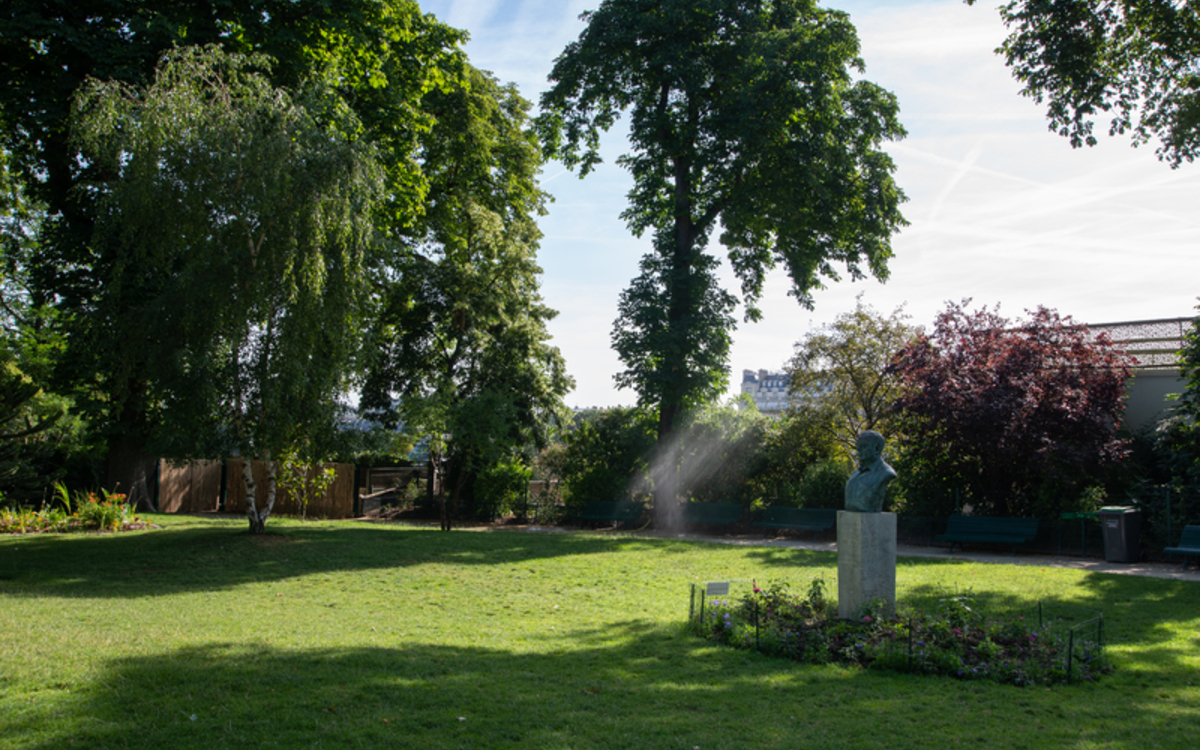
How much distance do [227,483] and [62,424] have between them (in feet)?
17.2

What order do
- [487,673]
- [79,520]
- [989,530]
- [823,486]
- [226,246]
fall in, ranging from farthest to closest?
[823,486]
[79,520]
[989,530]
[226,246]
[487,673]

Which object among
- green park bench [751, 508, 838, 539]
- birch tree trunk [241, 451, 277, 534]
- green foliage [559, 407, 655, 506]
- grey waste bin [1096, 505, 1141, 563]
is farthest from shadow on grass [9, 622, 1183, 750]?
green foliage [559, 407, 655, 506]

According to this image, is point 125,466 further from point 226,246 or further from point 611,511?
point 611,511

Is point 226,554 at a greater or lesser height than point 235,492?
lesser

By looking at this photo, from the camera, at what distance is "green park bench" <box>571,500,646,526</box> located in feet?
74.0

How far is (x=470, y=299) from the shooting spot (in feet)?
→ 74.9

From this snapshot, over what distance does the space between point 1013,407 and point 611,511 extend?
36.4 feet

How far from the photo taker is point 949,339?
18531mm

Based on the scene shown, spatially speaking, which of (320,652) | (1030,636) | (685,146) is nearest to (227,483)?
(685,146)

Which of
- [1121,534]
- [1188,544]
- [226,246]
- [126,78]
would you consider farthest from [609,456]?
[126,78]

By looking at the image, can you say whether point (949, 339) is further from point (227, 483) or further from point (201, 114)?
point (227, 483)

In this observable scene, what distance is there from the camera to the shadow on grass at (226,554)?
36.7ft

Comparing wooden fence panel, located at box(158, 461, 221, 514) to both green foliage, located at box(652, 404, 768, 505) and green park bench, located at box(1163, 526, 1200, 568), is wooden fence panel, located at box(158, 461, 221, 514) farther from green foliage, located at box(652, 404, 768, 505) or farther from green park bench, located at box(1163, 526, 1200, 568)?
green park bench, located at box(1163, 526, 1200, 568)

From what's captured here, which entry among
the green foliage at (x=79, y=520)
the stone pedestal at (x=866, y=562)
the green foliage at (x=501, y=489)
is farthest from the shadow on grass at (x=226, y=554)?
the stone pedestal at (x=866, y=562)
